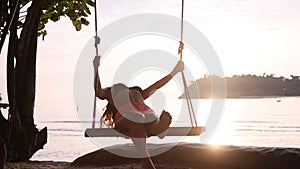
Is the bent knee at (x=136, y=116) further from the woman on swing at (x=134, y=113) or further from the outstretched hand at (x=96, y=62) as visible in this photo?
the outstretched hand at (x=96, y=62)

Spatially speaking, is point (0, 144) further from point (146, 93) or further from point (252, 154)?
point (252, 154)

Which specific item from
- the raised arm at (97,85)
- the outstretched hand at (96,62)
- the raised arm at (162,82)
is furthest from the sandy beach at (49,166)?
the outstretched hand at (96,62)

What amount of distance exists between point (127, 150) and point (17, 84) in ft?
6.18

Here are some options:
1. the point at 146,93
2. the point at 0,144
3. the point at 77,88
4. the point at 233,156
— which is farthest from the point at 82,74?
the point at 233,156

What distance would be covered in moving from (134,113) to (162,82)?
67 cm

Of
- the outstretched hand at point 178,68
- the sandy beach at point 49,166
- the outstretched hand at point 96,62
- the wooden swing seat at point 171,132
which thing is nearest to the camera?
the wooden swing seat at point 171,132

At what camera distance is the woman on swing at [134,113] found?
5859 millimetres

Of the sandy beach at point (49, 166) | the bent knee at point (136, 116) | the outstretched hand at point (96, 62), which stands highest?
the outstretched hand at point (96, 62)

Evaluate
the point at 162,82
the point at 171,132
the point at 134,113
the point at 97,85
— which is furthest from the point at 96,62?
the point at 171,132

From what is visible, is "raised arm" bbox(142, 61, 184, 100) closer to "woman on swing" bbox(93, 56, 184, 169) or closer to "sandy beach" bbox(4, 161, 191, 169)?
"woman on swing" bbox(93, 56, 184, 169)

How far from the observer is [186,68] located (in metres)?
6.43

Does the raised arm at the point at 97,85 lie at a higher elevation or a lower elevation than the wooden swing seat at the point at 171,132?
higher

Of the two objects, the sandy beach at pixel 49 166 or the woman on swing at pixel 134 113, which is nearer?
the woman on swing at pixel 134 113

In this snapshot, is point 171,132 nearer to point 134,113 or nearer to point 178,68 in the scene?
point 134,113
